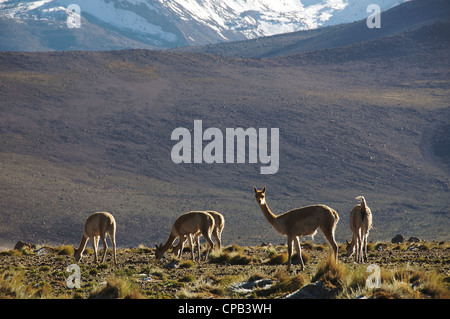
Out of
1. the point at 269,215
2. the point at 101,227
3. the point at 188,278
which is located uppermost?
the point at 269,215

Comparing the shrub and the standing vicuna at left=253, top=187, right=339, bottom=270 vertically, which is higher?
the standing vicuna at left=253, top=187, right=339, bottom=270

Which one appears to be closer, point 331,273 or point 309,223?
point 331,273

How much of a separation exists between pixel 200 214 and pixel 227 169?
2545 inches

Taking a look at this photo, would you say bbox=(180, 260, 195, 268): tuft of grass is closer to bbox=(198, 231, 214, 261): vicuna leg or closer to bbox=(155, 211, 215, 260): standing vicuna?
bbox=(155, 211, 215, 260): standing vicuna

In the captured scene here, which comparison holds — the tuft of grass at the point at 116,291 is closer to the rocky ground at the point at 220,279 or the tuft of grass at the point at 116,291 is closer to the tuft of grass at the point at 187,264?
A: the rocky ground at the point at 220,279

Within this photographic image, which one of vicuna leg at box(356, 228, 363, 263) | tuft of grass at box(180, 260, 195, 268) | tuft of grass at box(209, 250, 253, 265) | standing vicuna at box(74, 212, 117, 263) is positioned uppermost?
standing vicuna at box(74, 212, 117, 263)

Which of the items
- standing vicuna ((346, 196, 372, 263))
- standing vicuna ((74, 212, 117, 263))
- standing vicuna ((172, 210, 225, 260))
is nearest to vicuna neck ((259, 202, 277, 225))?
standing vicuna ((346, 196, 372, 263))

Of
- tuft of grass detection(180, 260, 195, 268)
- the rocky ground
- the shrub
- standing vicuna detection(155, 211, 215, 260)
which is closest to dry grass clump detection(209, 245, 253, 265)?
the rocky ground

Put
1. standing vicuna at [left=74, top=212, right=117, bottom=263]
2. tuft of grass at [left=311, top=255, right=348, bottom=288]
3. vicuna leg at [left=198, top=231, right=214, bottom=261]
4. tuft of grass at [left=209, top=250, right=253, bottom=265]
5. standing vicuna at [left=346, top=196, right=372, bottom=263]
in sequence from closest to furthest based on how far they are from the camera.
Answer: tuft of grass at [left=311, top=255, right=348, bottom=288], standing vicuna at [left=346, top=196, right=372, bottom=263], standing vicuna at [left=74, top=212, right=117, bottom=263], tuft of grass at [left=209, top=250, right=253, bottom=265], vicuna leg at [left=198, top=231, right=214, bottom=261]

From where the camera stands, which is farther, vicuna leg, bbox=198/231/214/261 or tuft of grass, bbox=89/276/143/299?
vicuna leg, bbox=198/231/214/261

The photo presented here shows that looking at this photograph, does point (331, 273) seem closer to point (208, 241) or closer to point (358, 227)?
point (358, 227)

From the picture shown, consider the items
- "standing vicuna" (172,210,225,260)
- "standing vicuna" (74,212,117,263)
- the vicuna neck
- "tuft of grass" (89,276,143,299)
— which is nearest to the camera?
"tuft of grass" (89,276,143,299)

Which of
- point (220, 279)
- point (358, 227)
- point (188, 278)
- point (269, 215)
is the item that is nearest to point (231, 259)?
point (269, 215)

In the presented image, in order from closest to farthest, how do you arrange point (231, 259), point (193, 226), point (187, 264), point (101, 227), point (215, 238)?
1. point (187, 264)
2. point (101, 227)
3. point (231, 259)
4. point (193, 226)
5. point (215, 238)
